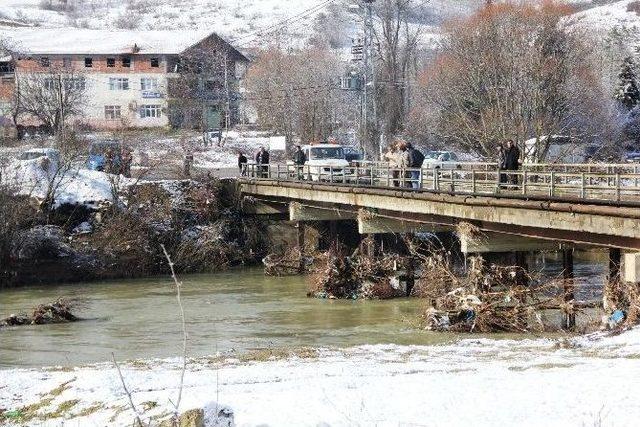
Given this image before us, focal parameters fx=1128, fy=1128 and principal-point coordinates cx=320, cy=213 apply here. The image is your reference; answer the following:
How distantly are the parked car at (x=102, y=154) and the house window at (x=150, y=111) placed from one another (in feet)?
117

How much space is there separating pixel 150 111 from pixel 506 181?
224 ft

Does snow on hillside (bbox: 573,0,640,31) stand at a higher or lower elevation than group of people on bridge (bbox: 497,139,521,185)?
higher

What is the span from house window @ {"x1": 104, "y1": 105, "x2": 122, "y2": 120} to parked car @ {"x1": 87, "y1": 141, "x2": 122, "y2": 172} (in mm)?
38217

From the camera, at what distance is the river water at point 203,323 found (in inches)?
1032

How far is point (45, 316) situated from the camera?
31.8m

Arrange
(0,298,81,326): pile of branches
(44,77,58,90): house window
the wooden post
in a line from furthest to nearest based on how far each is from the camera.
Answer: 1. (44,77,58,90): house window
2. (0,298,81,326): pile of branches
3. the wooden post

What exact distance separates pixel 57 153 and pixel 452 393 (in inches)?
1643

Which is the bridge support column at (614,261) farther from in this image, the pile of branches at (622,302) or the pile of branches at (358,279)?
the pile of branches at (358,279)

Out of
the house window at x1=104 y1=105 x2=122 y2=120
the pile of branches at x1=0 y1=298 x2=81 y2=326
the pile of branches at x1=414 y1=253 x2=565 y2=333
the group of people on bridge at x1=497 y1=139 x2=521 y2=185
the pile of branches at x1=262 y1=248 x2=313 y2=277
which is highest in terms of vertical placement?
the house window at x1=104 y1=105 x2=122 y2=120

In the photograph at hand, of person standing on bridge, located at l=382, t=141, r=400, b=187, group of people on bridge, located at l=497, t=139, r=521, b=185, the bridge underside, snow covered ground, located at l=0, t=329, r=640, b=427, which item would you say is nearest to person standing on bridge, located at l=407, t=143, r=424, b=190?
person standing on bridge, located at l=382, t=141, r=400, b=187

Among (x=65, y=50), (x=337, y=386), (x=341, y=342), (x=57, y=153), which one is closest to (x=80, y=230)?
(x=57, y=153)

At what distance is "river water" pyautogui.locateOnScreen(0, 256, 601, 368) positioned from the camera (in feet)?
86.0

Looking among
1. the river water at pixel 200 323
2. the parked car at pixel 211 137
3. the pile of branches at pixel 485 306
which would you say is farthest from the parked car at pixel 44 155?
the parked car at pixel 211 137

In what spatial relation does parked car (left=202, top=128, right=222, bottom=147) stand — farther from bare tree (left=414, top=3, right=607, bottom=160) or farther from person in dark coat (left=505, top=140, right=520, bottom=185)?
person in dark coat (left=505, top=140, right=520, bottom=185)
